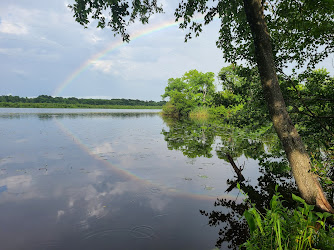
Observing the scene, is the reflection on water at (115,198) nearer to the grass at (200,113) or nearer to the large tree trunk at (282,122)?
the large tree trunk at (282,122)

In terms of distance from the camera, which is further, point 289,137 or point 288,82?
point 288,82

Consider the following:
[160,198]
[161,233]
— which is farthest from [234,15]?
[161,233]

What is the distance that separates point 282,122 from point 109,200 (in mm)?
5885

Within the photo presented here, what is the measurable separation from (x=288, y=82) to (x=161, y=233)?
19.6 feet

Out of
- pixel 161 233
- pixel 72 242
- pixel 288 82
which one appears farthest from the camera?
pixel 288 82

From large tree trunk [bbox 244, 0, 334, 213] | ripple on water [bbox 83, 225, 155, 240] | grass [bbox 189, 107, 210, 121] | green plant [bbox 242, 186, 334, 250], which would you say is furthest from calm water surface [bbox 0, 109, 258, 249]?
grass [bbox 189, 107, 210, 121]

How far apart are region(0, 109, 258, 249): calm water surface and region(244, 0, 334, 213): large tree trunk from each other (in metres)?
2.50

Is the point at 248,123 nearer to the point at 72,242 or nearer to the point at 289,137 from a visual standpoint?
the point at 289,137

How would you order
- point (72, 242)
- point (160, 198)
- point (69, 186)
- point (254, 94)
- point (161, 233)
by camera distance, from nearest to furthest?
point (72, 242)
point (161, 233)
point (160, 198)
point (254, 94)
point (69, 186)

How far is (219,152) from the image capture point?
573 inches

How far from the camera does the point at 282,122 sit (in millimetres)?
4992

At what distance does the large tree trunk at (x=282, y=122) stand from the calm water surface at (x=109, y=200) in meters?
2.50

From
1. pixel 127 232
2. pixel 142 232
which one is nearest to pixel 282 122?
pixel 142 232

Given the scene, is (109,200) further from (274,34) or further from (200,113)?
(200,113)
